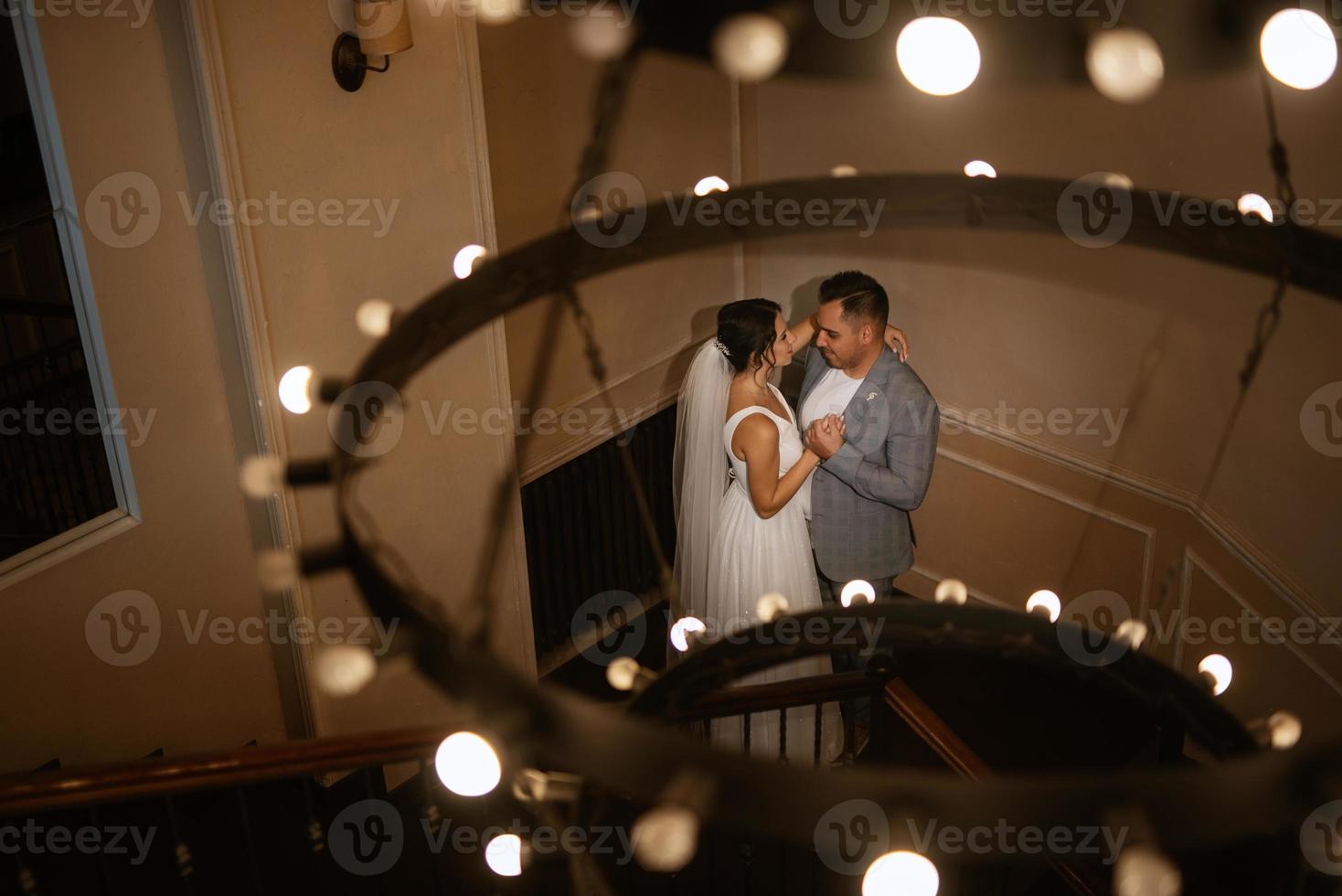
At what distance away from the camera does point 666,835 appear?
1.00 meters

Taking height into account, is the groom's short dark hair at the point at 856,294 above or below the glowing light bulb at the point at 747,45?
below

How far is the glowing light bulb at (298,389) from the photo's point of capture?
Answer: 1.85m

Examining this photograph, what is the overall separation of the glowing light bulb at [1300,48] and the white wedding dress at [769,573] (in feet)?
8.29

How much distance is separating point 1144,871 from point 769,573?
335 centimetres

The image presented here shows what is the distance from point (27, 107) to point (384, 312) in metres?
1.72

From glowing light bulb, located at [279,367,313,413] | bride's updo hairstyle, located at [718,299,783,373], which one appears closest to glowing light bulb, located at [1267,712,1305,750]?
glowing light bulb, located at [279,367,313,413]

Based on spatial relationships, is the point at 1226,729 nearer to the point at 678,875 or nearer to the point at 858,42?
the point at 678,875

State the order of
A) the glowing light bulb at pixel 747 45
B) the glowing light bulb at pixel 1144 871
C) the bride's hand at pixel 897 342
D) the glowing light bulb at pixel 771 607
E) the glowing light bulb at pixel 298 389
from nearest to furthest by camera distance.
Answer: the glowing light bulb at pixel 1144 871 < the glowing light bulb at pixel 298 389 < the glowing light bulb at pixel 771 607 < the bride's hand at pixel 897 342 < the glowing light bulb at pixel 747 45

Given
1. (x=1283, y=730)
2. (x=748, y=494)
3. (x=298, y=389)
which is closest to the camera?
(x=298, y=389)

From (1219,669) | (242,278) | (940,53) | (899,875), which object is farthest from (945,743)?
(242,278)

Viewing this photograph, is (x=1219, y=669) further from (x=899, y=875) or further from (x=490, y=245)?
(x=490, y=245)

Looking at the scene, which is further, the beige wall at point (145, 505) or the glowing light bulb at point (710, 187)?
the beige wall at point (145, 505)

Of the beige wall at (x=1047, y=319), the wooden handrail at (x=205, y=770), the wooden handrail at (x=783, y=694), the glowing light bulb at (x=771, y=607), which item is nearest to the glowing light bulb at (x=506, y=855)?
the wooden handrail at (x=205, y=770)

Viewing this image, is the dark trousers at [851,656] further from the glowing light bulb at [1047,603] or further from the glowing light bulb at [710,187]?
the glowing light bulb at [710,187]
